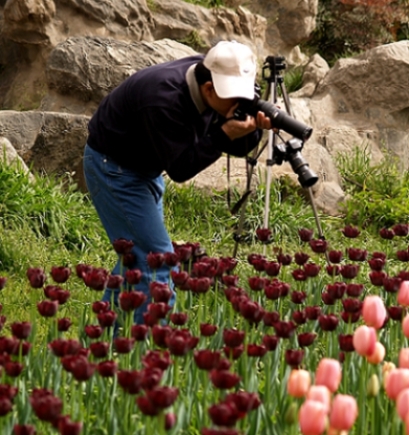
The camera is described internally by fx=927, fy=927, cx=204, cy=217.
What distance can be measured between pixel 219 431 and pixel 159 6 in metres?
9.23

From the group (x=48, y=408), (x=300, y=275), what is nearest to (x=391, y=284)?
(x=300, y=275)

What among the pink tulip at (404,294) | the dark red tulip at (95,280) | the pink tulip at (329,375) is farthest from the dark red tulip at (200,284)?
the pink tulip at (329,375)

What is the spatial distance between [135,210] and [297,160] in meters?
0.76

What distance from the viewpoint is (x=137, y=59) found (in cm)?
831

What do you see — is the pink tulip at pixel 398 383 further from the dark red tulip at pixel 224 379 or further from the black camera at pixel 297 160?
the black camera at pixel 297 160

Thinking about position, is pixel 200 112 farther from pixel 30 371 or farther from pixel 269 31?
pixel 269 31

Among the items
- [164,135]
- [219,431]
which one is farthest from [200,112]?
[219,431]

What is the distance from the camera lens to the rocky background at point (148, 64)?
742 cm

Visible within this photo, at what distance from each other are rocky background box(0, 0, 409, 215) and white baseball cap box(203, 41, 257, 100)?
3.49 m

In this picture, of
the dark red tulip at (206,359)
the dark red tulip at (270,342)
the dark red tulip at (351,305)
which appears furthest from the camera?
the dark red tulip at (351,305)

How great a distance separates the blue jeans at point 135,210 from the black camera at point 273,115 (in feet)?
1.87

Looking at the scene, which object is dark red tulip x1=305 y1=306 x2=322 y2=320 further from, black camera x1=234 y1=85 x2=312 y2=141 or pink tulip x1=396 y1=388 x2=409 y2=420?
pink tulip x1=396 y1=388 x2=409 y2=420

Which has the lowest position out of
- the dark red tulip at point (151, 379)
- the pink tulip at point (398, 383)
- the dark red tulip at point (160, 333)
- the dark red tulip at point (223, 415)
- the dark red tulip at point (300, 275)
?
the dark red tulip at point (300, 275)

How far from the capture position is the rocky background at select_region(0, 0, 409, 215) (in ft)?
24.3
